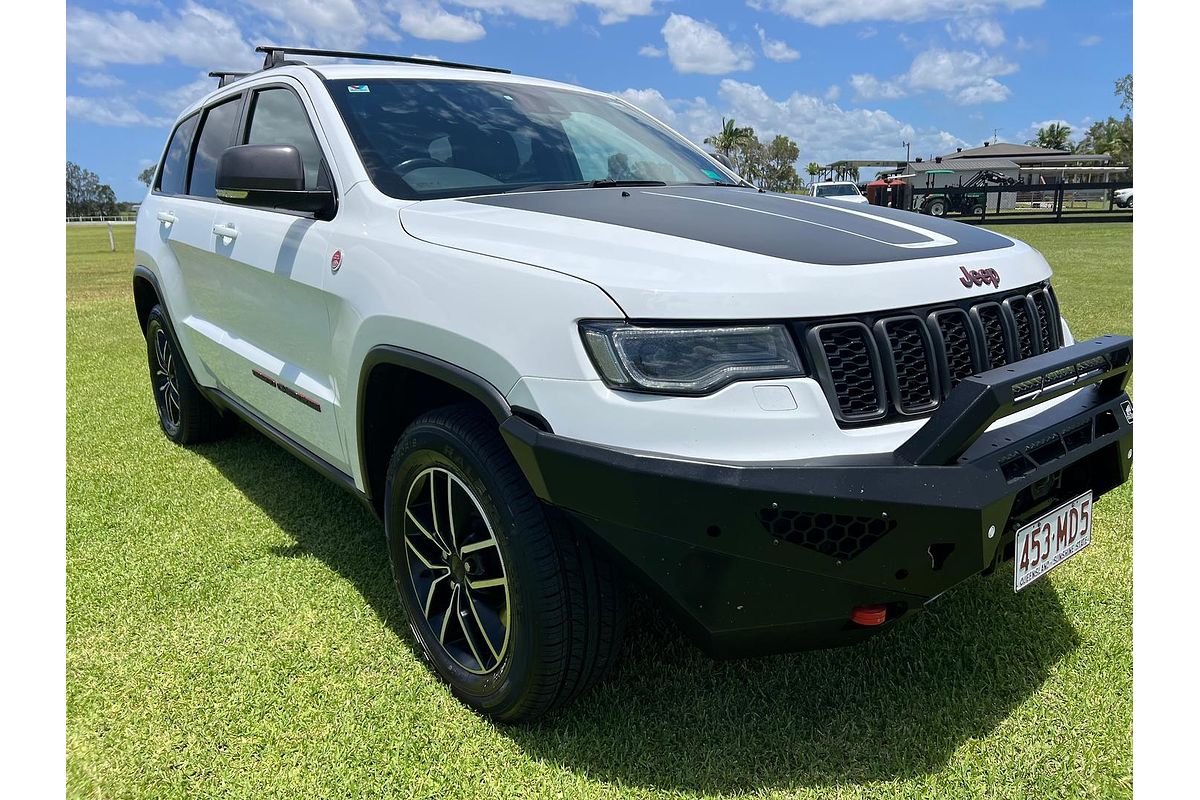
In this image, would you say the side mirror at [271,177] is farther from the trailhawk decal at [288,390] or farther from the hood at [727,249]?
the trailhawk decal at [288,390]

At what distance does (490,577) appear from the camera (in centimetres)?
240

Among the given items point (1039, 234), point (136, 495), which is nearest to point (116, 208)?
point (1039, 234)

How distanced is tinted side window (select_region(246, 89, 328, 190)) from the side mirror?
0.12 metres

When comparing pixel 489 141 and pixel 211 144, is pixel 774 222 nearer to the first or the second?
pixel 489 141

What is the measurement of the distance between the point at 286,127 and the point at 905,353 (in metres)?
2.53

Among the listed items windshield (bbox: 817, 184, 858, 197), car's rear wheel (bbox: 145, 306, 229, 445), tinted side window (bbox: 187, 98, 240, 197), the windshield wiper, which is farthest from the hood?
windshield (bbox: 817, 184, 858, 197)

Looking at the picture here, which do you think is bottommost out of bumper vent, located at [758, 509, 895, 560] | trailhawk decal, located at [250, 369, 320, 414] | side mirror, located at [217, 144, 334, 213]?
bumper vent, located at [758, 509, 895, 560]

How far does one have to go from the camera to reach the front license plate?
2.20m

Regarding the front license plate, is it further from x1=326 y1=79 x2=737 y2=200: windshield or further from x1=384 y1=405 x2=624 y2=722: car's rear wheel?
x1=326 y1=79 x2=737 y2=200: windshield

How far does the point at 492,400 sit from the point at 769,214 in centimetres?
105

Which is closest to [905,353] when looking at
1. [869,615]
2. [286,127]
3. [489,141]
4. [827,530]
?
[827,530]

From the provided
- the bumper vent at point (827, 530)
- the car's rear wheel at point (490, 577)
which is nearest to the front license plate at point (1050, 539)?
the bumper vent at point (827, 530)

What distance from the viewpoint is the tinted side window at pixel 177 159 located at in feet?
15.2

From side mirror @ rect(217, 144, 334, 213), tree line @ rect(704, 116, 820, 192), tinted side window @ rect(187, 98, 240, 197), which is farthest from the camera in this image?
tree line @ rect(704, 116, 820, 192)
